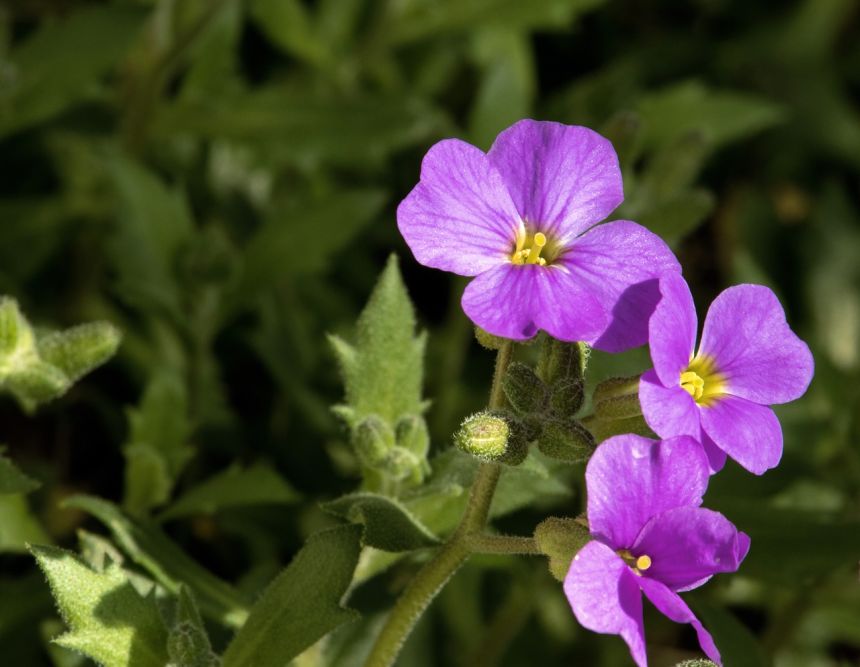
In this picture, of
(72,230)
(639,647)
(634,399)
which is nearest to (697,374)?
(634,399)

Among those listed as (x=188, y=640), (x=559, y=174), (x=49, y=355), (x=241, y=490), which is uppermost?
(x=559, y=174)

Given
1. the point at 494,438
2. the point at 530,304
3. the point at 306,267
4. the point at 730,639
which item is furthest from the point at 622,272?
the point at 306,267

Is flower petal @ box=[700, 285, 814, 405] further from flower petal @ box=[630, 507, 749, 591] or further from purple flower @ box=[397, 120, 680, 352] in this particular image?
flower petal @ box=[630, 507, 749, 591]

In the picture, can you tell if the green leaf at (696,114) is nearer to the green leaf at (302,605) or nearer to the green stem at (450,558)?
the green stem at (450,558)

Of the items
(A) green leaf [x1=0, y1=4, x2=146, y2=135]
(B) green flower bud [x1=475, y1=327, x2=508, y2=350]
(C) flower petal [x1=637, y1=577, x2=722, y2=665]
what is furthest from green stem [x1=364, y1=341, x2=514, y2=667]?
(A) green leaf [x1=0, y1=4, x2=146, y2=135]

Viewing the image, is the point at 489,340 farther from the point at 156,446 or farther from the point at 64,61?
the point at 64,61

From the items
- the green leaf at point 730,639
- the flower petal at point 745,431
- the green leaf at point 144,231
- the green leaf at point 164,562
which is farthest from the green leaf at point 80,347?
the green leaf at point 730,639
